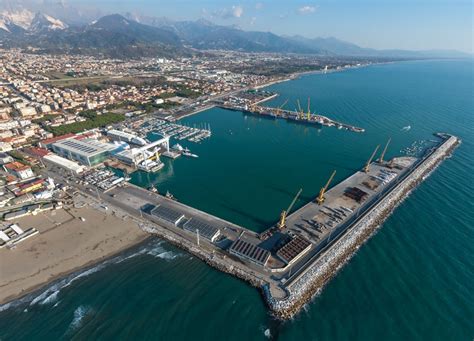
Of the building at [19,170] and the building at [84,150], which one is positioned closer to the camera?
the building at [19,170]

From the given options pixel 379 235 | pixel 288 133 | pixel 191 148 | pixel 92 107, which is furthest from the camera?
pixel 92 107

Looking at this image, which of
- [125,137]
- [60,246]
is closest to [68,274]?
[60,246]

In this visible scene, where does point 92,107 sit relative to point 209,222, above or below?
below

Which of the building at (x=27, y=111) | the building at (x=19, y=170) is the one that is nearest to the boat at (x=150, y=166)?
the building at (x=19, y=170)

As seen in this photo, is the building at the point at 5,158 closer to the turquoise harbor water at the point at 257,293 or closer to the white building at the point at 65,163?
the white building at the point at 65,163

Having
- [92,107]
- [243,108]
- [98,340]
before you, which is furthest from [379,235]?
[92,107]

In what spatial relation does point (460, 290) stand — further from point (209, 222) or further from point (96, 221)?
point (96, 221)

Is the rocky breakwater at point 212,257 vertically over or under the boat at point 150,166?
over
